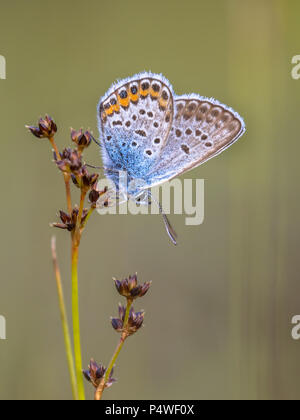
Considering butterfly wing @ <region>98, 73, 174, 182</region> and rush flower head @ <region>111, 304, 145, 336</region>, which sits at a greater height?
butterfly wing @ <region>98, 73, 174, 182</region>

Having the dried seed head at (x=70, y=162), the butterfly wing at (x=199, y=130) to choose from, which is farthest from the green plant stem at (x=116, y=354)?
the butterfly wing at (x=199, y=130)

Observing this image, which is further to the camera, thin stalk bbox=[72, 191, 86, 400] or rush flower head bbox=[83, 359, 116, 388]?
rush flower head bbox=[83, 359, 116, 388]

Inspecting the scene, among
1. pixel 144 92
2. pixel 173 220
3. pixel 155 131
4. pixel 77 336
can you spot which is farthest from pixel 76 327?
pixel 173 220

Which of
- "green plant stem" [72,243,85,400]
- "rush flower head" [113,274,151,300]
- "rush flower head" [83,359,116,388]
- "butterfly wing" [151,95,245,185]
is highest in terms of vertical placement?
"butterfly wing" [151,95,245,185]

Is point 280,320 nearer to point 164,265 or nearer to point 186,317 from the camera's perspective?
point 186,317

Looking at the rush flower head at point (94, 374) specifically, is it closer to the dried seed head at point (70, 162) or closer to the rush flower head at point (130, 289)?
the rush flower head at point (130, 289)

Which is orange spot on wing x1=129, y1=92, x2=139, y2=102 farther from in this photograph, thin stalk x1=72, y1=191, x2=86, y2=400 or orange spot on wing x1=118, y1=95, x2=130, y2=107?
thin stalk x1=72, y1=191, x2=86, y2=400

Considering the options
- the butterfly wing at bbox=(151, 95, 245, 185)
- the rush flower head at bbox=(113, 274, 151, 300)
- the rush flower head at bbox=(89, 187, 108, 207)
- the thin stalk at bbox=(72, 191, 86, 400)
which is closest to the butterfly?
the butterfly wing at bbox=(151, 95, 245, 185)
